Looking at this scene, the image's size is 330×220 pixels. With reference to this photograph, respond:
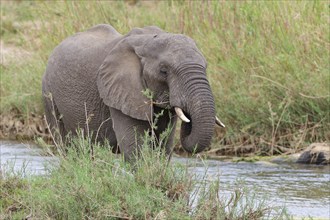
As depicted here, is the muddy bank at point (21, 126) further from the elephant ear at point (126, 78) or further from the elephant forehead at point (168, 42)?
the elephant forehead at point (168, 42)

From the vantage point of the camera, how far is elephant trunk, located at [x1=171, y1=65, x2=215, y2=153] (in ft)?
23.7

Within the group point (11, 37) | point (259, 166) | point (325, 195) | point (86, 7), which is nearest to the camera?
point (325, 195)

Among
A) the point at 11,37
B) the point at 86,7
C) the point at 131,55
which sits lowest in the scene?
the point at 11,37

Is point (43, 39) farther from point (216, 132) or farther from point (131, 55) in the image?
point (131, 55)

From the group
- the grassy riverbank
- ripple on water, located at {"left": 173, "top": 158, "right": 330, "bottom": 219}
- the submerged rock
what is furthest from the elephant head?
the submerged rock

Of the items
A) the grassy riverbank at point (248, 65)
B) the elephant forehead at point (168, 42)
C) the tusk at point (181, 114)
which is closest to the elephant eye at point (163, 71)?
the elephant forehead at point (168, 42)

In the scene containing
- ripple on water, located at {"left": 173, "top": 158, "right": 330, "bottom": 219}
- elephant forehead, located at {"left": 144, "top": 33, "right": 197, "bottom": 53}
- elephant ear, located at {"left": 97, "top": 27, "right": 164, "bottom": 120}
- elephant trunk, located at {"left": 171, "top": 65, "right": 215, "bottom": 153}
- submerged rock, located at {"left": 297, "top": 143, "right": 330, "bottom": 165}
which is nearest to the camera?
elephant trunk, located at {"left": 171, "top": 65, "right": 215, "bottom": 153}

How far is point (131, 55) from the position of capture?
26.6ft

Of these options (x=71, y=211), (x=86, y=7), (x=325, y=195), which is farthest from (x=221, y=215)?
(x=86, y=7)

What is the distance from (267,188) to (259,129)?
6.28 ft

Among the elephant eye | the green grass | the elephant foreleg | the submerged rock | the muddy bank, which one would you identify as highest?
the elephant eye

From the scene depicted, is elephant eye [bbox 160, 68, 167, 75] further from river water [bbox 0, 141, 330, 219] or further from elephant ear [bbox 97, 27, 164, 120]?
river water [bbox 0, 141, 330, 219]

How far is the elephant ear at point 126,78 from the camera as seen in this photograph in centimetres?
793

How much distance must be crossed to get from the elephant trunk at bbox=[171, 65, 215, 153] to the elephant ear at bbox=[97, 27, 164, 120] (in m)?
0.50
